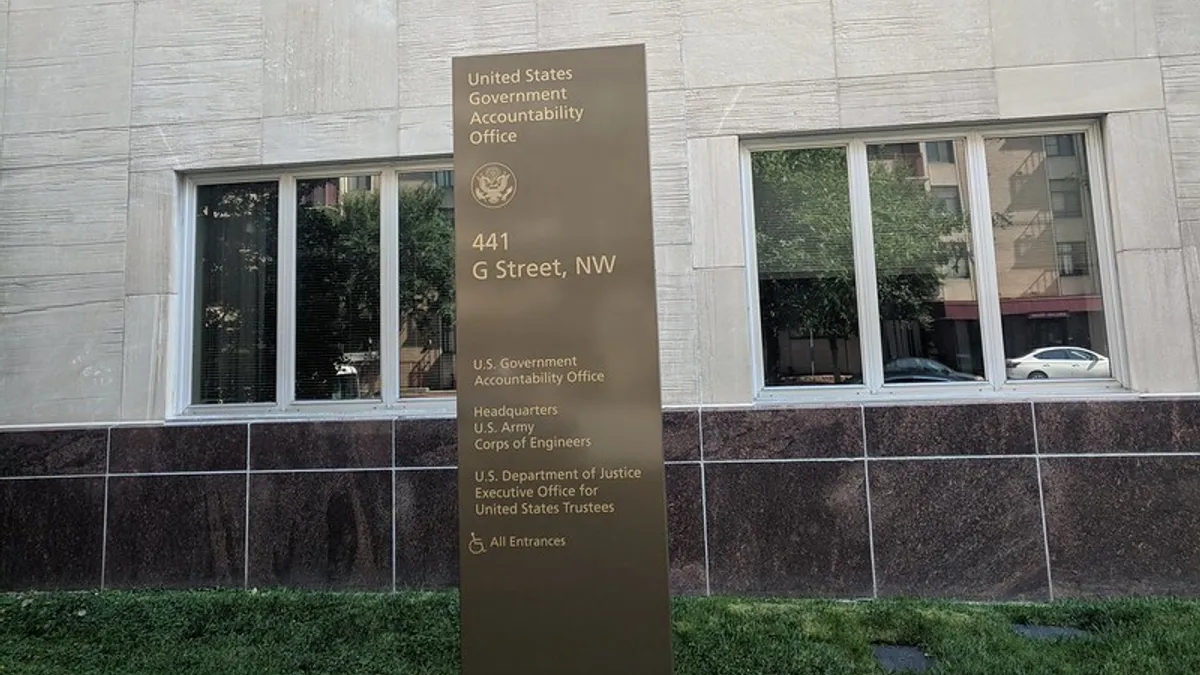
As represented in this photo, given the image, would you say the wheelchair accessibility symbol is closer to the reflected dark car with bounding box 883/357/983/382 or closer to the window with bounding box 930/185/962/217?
the reflected dark car with bounding box 883/357/983/382

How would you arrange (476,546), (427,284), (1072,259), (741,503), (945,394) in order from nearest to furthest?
(476,546)
(741,503)
(945,394)
(1072,259)
(427,284)

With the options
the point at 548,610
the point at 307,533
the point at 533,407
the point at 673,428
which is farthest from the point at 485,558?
the point at 307,533

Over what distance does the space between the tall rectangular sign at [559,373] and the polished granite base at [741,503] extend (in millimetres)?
2833

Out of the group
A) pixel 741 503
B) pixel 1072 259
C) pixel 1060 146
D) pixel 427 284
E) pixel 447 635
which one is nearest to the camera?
pixel 447 635

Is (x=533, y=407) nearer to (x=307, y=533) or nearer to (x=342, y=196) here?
(x=307, y=533)

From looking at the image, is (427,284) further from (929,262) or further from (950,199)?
(950,199)

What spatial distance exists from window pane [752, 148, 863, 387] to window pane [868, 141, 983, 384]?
0.88ft

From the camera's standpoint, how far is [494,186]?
335cm

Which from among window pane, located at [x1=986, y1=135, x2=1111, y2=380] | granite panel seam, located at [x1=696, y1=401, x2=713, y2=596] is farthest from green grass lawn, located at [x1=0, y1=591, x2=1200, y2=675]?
window pane, located at [x1=986, y1=135, x2=1111, y2=380]

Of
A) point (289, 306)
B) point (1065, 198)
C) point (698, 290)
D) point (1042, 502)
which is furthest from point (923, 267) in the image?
point (289, 306)

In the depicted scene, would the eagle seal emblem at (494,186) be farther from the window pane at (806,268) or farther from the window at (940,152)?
the window at (940,152)

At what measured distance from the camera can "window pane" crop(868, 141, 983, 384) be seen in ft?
20.0

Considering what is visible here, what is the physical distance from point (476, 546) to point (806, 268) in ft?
13.4

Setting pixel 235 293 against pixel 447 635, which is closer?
pixel 447 635
